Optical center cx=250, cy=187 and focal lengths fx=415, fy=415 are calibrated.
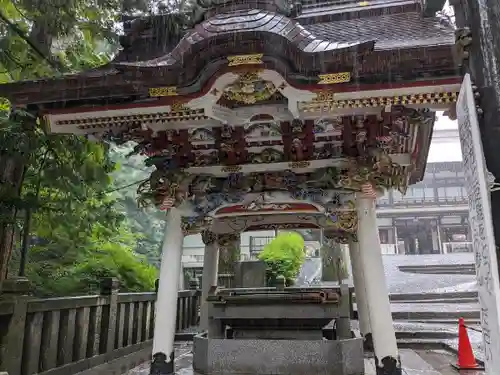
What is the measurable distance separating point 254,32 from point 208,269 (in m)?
4.83

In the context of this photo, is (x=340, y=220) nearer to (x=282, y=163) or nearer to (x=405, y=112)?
(x=282, y=163)

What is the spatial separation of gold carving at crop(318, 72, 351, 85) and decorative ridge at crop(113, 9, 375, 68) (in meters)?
0.26

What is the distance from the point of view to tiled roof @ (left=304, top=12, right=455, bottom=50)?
14.4 feet

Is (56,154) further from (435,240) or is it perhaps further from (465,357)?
(435,240)

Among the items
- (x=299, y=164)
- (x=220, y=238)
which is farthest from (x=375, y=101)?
(x=220, y=238)

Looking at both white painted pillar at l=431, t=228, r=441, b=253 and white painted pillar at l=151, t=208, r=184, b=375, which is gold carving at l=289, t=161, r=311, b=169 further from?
white painted pillar at l=431, t=228, r=441, b=253

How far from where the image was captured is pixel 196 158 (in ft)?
20.5

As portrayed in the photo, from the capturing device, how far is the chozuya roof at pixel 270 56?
415 centimetres

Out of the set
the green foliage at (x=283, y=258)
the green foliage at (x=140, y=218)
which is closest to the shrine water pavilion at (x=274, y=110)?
the green foliage at (x=283, y=258)

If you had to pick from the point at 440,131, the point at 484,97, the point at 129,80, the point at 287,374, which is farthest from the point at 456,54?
the point at 440,131

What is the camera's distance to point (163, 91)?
15.5 feet

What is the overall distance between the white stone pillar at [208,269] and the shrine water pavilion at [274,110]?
5.77ft

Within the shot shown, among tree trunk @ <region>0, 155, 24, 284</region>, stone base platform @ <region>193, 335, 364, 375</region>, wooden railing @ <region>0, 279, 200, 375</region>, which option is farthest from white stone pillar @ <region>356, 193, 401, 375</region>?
tree trunk @ <region>0, 155, 24, 284</region>

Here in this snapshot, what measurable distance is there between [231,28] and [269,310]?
13.1 feet
